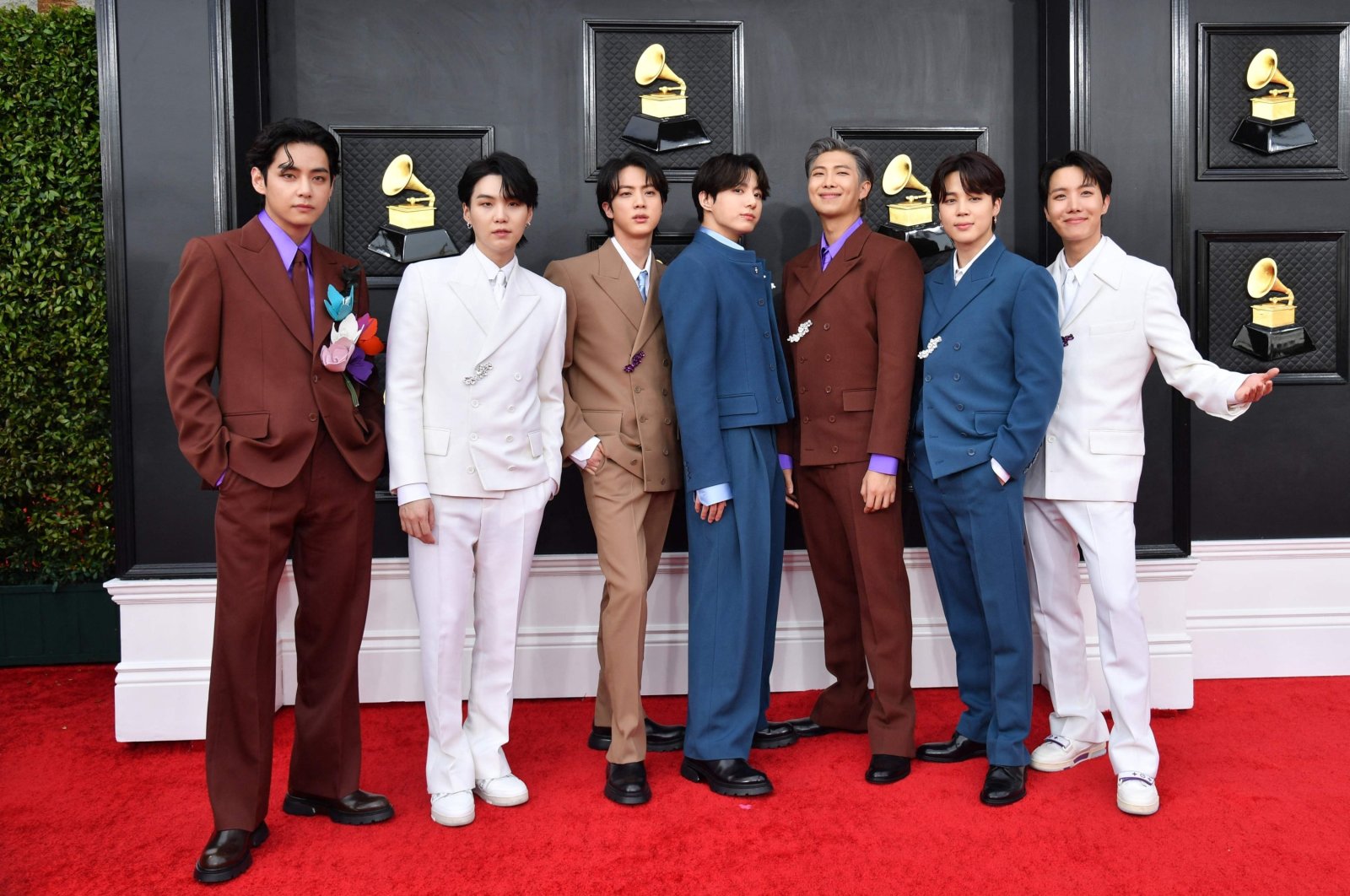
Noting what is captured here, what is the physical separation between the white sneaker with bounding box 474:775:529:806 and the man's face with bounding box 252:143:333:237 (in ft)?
5.16

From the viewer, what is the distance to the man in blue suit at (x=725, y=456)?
2.75 m

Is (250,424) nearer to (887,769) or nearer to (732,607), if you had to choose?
(732,607)

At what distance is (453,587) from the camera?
2666 mm

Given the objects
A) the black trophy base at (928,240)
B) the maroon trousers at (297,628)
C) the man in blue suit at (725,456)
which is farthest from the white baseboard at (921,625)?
the black trophy base at (928,240)

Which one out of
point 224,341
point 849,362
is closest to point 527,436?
point 224,341

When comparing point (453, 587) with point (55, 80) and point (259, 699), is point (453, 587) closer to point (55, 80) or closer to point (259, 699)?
point (259, 699)

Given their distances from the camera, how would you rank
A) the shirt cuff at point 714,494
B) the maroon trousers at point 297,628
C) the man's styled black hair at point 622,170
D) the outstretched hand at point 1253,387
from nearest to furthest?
the maroon trousers at point 297,628
the outstretched hand at point 1253,387
the shirt cuff at point 714,494
the man's styled black hair at point 622,170

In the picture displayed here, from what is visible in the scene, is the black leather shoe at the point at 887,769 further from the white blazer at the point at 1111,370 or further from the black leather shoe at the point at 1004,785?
the white blazer at the point at 1111,370

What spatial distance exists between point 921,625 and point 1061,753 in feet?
2.75

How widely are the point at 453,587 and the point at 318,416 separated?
58 cm

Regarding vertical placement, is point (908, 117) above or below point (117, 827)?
above

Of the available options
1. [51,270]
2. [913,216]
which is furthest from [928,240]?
[51,270]

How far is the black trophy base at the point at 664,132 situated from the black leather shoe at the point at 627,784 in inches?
85.9

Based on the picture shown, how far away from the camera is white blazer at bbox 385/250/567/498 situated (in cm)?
258
